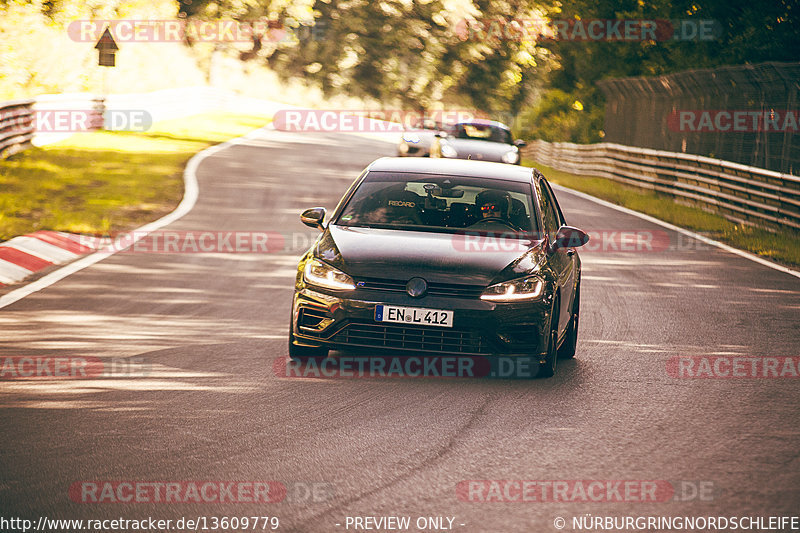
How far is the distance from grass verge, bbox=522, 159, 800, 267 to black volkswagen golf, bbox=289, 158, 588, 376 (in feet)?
26.1

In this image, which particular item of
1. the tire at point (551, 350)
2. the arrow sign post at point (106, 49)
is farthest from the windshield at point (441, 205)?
the arrow sign post at point (106, 49)

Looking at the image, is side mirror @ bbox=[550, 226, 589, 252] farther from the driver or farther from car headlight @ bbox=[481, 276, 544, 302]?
car headlight @ bbox=[481, 276, 544, 302]

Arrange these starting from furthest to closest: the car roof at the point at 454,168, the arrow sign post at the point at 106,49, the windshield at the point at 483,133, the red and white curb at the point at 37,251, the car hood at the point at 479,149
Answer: the arrow sign post at the point at 106,49
the windshield at the point at 483,133
the car hood at the point at 479,149
the red and white curb at the point at 37,251
the car roof at the point at 454,168

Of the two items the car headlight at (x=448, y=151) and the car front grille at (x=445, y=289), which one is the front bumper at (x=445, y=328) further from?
the car headlight at (x=448, y=151)

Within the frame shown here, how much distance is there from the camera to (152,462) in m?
5.38

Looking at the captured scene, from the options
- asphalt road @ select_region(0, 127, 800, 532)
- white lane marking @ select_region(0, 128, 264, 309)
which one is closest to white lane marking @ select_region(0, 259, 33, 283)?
white lane marking @ select_region(0, 128, 264, 309)

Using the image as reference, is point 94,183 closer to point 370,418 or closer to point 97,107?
point 97,107

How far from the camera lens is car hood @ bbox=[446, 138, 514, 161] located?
985 inches

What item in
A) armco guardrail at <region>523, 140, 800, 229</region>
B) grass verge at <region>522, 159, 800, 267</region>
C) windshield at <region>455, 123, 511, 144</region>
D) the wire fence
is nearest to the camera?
grass verge at <region>522, 159, 800, 267</region>

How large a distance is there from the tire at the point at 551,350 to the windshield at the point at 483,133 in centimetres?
1974

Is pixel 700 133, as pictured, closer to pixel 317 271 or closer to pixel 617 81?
pixel 617 81

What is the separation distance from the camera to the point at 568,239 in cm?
839

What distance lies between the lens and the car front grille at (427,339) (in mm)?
7371

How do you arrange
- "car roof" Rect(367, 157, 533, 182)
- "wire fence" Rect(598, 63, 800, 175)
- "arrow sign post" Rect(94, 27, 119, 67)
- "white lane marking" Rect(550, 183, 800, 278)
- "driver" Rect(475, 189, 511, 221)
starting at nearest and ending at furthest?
"driver" Rect(475, 189, 511, 221) < "car roof" Rect(367, 157, 533, 182) < "white lane marking" Rect(550, 183, 800, 278) < "wire fence" Rect(598, 63, 800, 175) < "arrow sign post" Rect(94, 27, 119, 67)
